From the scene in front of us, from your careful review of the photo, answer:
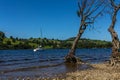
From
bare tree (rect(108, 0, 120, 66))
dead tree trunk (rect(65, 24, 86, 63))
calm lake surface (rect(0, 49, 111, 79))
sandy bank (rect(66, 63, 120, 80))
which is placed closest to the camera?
sandy bank (rect(66, 63, 120, 80))

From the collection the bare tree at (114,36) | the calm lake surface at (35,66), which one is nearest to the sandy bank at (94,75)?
the calm lake surface at (35,66)

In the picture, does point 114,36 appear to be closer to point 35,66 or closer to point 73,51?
point 73,51

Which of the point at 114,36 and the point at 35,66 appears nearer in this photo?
the point at 114,36

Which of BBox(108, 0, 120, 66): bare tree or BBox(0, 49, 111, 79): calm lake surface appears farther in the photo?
BBox(108, 0, 120, 66): bare tree

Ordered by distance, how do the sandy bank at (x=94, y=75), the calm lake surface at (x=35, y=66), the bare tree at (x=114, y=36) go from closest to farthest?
the sandy bank at (x=94, y=75)
the calm lake surface at (x=35, y=66)
the bare tree at (x=114, y=36)

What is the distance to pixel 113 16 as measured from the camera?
40344 mm

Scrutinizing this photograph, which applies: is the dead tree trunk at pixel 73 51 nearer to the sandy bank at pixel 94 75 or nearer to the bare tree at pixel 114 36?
the bare tree at pixel 114 36

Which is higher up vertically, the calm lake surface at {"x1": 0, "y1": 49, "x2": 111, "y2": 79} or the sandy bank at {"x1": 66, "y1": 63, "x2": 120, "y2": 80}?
the calm lake surface at {"x1": 0, "y1": 49, "x2": 111, "y2": 79}

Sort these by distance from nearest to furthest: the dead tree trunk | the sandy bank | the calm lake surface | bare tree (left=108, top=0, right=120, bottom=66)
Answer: the sandy bank
the calm lake surface
bare tree (left=108, top=0, right=120, bottom=66)
the dead tree trunk

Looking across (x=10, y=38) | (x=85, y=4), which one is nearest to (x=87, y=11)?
(x=85, y=4)

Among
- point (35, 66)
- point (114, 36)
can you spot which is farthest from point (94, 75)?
point (35, 66)

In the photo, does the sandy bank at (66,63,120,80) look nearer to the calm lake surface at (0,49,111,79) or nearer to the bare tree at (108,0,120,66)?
the calm lake surface at (0,49,111,79)

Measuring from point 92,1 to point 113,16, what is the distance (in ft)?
19.5

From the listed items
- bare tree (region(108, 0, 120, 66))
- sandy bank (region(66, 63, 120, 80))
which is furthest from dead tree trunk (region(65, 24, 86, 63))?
sandy bank (region(66, 63, 120, 80))
